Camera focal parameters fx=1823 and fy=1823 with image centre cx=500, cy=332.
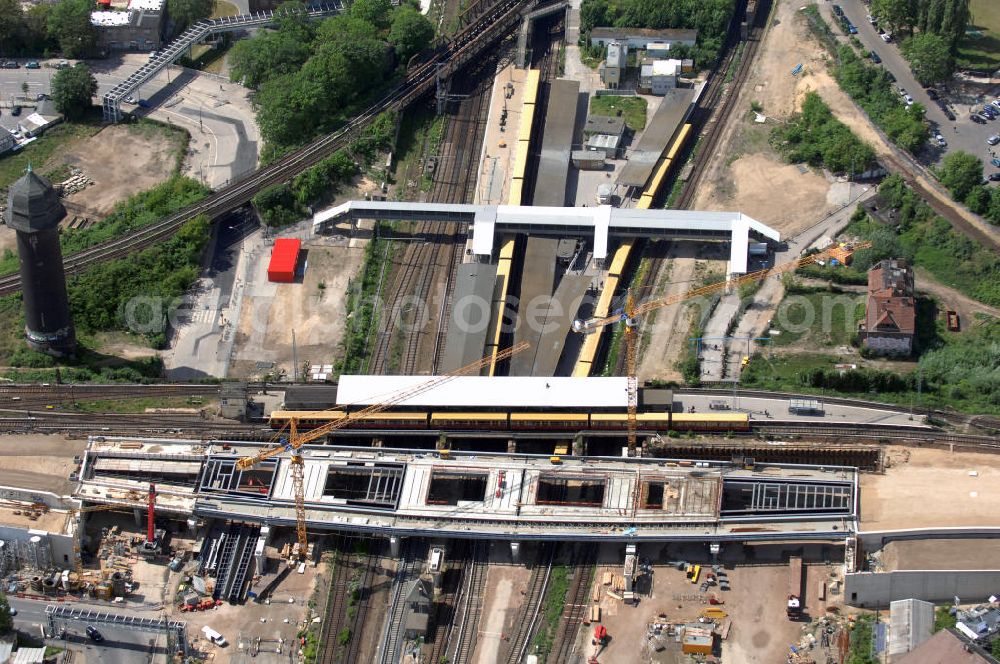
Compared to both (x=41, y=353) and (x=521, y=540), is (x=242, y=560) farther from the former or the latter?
(x=41, y=353)

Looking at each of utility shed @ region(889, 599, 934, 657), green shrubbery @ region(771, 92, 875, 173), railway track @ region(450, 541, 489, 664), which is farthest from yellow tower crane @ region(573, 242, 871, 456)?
utility shed @ region(889, 599, 934, 657)

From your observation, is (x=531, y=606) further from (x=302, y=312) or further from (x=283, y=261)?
(x=283, y=261)

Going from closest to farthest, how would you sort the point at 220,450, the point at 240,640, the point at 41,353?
the point at 240,640 < the point at 220,450 < the point at 41,353

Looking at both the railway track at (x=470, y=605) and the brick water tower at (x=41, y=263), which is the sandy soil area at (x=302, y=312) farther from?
the railway track at (x=470, y=605)

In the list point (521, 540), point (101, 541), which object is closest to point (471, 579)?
point (521, 540)

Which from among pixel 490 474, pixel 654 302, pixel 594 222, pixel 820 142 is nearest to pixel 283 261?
pixel 594 222

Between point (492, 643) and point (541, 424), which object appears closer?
point (492, 643)
